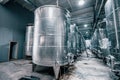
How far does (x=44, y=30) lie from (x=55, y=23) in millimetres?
534

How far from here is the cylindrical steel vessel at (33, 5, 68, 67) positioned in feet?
10.6

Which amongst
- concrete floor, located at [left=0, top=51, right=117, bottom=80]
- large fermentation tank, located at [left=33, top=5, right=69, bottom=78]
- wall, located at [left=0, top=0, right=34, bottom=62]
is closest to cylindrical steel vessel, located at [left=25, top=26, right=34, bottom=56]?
wall, located at [left=0, top=0, right=34, bottom=62]

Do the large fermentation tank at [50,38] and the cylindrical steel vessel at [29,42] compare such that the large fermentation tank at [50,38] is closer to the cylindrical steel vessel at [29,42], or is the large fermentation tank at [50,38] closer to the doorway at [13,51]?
the cylindrical steel vessel at [29,42]

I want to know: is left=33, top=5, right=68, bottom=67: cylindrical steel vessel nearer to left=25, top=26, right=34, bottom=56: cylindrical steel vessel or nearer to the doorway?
left=25, top=26, right=34, bottom=56: cylindrical steel vessel

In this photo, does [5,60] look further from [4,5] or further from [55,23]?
[55,23]

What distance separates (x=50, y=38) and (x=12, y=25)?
510 centimetres

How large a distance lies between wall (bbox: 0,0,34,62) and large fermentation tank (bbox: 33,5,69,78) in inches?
156

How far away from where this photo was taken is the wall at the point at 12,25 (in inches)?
235

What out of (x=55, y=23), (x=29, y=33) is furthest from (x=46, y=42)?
(x=29, y=33)

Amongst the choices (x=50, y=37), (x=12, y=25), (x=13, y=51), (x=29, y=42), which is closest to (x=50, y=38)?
(x=50, y=37)

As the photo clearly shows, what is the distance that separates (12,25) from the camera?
22.1 feet

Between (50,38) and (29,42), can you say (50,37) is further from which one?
(29,42)

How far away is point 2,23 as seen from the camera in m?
5.96

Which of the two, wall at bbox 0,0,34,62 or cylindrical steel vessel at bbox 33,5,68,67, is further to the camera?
wall at bbox 0,0,34,62
